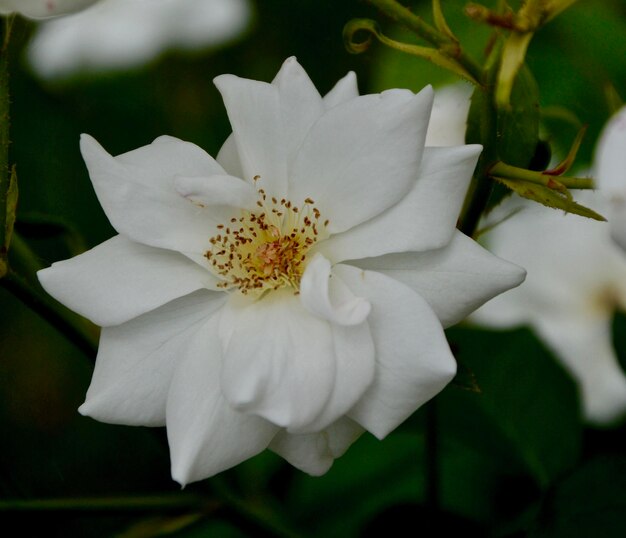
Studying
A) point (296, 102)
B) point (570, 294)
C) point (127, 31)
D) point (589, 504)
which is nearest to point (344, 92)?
point (296, 102)

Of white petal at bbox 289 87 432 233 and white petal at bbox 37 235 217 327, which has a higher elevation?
white petal at bbox 289 87 432 233

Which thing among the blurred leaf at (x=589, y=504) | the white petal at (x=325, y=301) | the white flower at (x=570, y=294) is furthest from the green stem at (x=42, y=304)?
the white flower at (x=570, y=294)

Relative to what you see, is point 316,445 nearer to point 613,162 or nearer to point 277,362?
point 277,362

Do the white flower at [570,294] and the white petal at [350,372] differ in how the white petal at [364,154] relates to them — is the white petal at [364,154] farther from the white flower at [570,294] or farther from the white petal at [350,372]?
the white flower at [570,294]

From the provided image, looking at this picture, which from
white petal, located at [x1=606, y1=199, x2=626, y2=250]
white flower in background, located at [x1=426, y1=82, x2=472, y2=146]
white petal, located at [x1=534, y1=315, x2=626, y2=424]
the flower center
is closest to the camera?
white petal, located at [x1=606, y1=199, x2=626, y2=250]

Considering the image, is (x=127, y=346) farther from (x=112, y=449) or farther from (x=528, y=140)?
(x=112, y=449)

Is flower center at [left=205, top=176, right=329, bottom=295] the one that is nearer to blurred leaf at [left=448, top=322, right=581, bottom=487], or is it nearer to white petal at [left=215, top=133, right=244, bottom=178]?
white petal at [left=215, top=133, right=244, bottom=178]

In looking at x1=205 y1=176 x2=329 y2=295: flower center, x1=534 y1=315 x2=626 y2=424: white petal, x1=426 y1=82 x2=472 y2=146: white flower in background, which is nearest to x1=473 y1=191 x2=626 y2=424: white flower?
x1=534 y1=315 x2=626 y2=424: white petal
